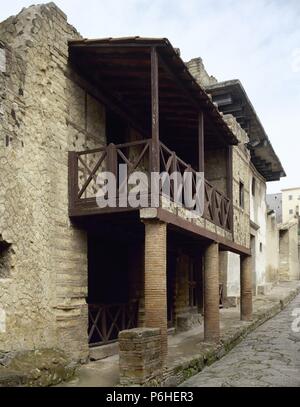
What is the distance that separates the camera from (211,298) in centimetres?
1044

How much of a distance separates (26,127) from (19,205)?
1.28 m

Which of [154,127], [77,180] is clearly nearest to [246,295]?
[77,180]

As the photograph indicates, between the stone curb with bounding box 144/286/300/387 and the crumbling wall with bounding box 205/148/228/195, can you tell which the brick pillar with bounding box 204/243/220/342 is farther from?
the crumbling wall with bounding box 205/148/228/195

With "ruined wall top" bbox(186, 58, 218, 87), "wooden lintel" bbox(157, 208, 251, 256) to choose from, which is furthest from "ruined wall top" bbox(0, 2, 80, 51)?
"ruined wall top" bbox(186, 58, 218, 87)

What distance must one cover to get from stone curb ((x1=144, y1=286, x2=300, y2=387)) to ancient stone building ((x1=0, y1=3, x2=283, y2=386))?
0.35 metres

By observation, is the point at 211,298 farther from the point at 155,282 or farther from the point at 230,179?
the point at 230,179

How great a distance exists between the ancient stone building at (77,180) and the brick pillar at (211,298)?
2 centimetres

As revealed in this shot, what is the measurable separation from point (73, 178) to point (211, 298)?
4.22m

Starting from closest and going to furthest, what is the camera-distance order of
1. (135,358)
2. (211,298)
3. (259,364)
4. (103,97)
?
(135,358), (259,364), (103,97), (211,298)

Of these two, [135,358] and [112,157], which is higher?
[112,157]

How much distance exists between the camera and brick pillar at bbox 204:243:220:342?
33.8 ft

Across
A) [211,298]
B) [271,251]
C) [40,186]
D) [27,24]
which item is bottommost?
[211,298]
